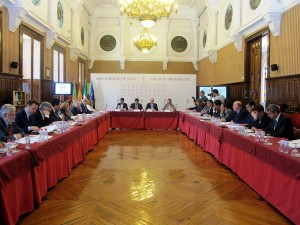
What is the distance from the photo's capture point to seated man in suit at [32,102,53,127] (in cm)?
521

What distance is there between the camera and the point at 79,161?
5531 millimetres

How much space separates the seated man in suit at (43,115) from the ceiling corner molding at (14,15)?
2.63 metres

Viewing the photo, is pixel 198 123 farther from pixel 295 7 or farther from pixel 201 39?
pixel 201 39

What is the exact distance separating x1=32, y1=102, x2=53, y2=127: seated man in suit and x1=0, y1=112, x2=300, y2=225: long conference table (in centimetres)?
64

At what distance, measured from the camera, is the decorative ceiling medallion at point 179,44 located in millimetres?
15438

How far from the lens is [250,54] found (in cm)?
890

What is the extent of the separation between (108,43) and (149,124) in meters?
6.44

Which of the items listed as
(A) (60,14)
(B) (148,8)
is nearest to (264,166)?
(B) (148,8)

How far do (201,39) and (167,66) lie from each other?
2.24 meters

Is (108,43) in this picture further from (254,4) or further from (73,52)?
(254,4)

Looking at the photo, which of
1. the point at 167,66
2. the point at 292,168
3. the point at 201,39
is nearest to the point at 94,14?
the point at 167,66

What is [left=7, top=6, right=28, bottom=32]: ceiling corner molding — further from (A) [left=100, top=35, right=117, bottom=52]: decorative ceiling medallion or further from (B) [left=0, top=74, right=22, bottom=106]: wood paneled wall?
(A) [left=100, top=35, right=117, bottom=52]: decorative ceiling medallion

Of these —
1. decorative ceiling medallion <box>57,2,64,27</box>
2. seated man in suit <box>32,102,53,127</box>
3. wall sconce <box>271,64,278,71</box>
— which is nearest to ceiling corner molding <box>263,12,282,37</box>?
wall sconce <box>271,64,278,71</box>


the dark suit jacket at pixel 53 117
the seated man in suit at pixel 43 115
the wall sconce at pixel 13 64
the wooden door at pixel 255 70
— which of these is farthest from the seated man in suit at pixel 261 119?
the wall sconce at pixel 13 64
